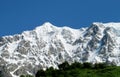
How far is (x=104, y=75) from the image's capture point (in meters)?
67.2

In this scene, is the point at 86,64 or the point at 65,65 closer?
the point at 86,64

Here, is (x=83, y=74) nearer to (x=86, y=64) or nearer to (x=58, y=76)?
(x=58, y=76)

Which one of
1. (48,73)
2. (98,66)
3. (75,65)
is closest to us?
(48,73)

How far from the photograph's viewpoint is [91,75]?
68.6 m

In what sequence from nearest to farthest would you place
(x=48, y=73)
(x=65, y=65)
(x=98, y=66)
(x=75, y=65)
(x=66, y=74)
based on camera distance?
1. (x=66, y=74)
2. (x=48, y=73)
3. (x=98, y=66)
4. (x=75, y=65)
5. (x=65, y=65)

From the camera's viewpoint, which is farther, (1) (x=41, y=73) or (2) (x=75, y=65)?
(2) (x=75, y=65)

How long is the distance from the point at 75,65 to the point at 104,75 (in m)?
38.4

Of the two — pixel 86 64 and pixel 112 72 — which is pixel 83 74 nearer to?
pixel 112 72

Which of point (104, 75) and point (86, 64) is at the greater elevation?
point (86, 64)

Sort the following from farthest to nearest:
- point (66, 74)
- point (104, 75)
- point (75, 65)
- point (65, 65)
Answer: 1. point (65, 65)
2. point (75, 65)
3. point (66, 74)
4. point (104, 75)

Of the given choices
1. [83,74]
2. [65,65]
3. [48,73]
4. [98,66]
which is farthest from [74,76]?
[65,65]

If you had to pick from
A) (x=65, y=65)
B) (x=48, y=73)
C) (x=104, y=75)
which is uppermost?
(x=65, y=65)

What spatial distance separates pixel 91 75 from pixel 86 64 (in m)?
36.3

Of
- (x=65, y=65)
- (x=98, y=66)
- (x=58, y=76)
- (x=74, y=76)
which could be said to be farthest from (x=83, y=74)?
(x=65, y=65)
